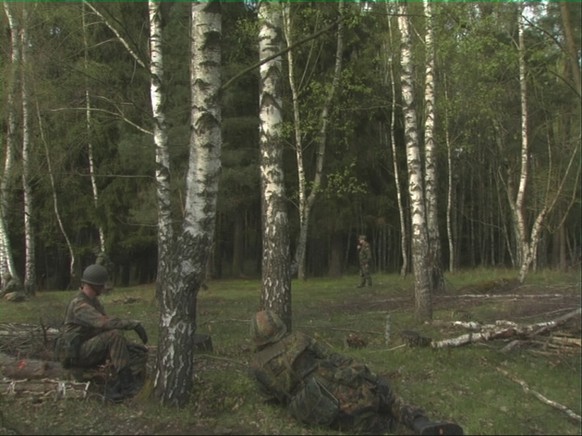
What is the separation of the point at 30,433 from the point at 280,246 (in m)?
4.73

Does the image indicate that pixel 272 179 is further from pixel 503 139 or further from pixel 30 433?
pixel 503 139

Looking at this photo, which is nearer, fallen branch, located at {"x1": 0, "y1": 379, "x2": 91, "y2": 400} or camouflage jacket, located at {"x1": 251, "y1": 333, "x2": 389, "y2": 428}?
camouflage jacket, located at {"x1": 251, "y1": 333, "x2": 389, "y2": 428}

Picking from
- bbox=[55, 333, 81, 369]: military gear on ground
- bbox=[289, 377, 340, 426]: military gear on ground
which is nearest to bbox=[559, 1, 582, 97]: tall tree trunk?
bbox=[289, 377, 340, 426]: military gear on ground

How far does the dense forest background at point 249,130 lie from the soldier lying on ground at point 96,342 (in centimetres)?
835

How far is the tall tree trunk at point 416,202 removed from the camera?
12.2m

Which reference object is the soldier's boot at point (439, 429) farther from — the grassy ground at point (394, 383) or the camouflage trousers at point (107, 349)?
the camouflage trousers at point (107, 349)

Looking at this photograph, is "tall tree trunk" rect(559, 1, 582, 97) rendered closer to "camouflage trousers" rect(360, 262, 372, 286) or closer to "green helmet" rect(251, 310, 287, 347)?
"green helmet" rect(251, 310, 287, 347)

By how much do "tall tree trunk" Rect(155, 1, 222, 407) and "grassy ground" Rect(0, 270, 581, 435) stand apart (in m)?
0.38

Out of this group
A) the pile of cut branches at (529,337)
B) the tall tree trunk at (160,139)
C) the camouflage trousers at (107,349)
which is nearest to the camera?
the camouflage trousers at (107,349)

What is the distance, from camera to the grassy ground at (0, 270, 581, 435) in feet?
20.7

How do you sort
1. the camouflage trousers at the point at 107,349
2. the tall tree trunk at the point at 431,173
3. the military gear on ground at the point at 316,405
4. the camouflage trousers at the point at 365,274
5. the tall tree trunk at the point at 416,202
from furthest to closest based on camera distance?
the camouflage trousers at the point at 365,274 < the tall tree trunk at the point at 431,173 < the tall tree trunk at the point at 416,202 < the camouflage trousers at the point at 107,349 < the military gear on ground at the point at 316,405

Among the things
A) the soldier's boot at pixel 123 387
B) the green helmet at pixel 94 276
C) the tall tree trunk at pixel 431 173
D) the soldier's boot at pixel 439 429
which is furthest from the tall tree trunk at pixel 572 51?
the soldier's boot at pixel 123 387

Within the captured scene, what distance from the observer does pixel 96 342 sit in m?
7.23

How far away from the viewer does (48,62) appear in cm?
2136
